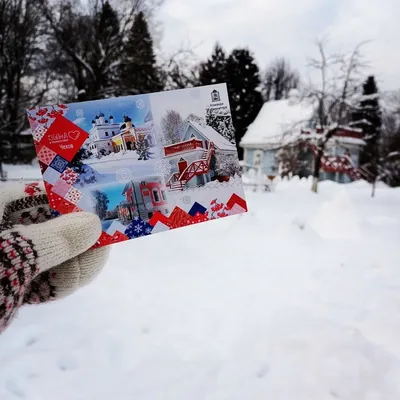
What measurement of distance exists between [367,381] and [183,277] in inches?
63.1

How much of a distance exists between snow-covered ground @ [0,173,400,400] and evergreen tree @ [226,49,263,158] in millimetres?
12097

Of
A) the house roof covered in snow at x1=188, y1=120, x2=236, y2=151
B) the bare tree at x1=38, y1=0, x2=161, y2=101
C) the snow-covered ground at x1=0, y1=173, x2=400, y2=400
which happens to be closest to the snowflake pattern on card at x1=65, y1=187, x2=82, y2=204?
the house roof covered in snow at x1=188, y1=120, x2=236, y2=151

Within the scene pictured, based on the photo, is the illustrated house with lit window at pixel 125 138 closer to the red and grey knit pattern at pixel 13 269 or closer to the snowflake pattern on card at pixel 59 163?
the snowflake pattern on card at pixel 59 163

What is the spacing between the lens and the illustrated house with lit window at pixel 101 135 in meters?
1.00

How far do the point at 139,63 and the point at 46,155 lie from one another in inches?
463

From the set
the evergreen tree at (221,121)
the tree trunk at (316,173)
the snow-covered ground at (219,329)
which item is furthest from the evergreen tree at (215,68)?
the evergreen tree at (221,121)

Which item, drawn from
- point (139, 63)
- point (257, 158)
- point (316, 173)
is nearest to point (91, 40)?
point (139, 63)

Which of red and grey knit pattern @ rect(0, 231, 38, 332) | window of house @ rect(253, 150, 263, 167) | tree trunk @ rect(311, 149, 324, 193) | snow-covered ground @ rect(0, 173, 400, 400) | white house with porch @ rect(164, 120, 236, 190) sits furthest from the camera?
window of house @ rect(253, 150, 263, 167)

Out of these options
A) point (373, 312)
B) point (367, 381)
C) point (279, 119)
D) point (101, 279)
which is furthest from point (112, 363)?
point (279, 119)

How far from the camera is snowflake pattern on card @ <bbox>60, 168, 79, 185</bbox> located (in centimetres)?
98

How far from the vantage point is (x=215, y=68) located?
14945 mm

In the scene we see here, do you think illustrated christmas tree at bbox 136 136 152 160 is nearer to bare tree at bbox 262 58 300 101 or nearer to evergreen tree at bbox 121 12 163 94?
evergreen tree at bbox 121 12 163 94

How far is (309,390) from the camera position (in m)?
1.89

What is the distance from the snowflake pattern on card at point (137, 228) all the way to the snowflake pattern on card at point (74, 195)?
0.52ft
